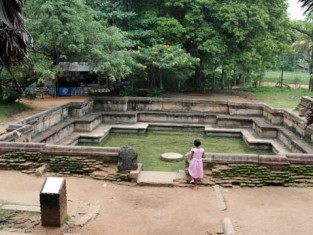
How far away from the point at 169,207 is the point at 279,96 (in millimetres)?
17182

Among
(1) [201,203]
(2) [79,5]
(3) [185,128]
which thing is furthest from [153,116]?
(1) [201,203]

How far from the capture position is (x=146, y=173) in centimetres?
905

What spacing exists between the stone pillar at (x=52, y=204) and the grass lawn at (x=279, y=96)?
1475cm

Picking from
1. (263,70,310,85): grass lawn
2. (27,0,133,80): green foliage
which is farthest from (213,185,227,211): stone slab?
(263,70,310,85): grass lawn

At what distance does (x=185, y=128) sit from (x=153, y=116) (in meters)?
1.70

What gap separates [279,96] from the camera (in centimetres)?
2253

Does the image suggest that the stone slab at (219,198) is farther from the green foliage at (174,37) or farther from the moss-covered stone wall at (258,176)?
the green foliage at (174,37)

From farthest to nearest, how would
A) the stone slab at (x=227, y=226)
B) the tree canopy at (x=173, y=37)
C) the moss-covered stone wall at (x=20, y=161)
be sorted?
1. the tree canopy at (x=173, y=37)
2. the moss-covered stone wall at (x=20, y=161)
3. the stone slab at (x=227, y=226)

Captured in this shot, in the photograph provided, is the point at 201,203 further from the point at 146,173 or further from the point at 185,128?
the point at 185,128

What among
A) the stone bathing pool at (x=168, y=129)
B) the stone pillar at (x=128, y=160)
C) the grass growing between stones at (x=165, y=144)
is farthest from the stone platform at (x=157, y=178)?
the grass growing between stones at (x=165, y=144)

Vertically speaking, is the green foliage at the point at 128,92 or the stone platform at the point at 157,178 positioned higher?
the green foliage at the point at 128,92

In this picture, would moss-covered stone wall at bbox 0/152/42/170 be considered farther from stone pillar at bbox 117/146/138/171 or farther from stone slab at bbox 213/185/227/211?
stone slab at bbox 213/185/227/211

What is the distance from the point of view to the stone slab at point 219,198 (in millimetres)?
7309

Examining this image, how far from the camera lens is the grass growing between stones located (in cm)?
1164
